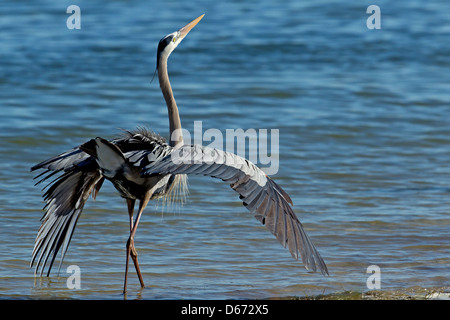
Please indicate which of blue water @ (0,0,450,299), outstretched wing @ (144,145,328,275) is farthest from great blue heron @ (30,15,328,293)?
blue water @ (0,0,450,299)

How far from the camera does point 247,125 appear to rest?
13078 mm

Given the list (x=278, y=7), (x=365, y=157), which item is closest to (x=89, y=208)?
(x=365, y=157)

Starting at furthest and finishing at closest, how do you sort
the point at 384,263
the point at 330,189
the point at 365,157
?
1. the point at 365,157
2. the point at 330,189
3. the point at 384,263

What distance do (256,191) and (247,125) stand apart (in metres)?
7.33

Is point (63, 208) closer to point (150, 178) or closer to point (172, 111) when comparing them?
point (150, 178)

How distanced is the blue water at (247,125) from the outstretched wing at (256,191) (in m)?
1.09

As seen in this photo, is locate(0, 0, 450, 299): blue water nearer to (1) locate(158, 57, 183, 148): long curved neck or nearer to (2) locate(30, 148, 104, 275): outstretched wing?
(2) locate(30, 148, 104, 275): outstretched wing

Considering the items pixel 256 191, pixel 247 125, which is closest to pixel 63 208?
pixel 256 191

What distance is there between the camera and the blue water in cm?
736

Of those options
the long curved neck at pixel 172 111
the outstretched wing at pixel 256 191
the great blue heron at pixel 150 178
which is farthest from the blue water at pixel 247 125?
the long curved neck at pixel 172 111

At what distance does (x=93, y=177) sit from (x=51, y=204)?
1.49ft

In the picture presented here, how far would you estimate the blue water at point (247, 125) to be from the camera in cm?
736

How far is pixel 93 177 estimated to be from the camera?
276 inches

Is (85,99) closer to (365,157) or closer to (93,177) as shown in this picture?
(365,157)
